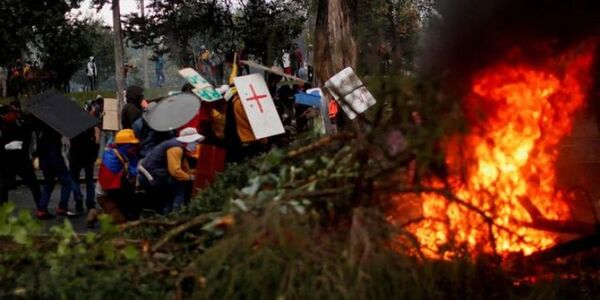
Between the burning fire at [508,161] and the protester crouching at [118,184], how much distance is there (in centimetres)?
494

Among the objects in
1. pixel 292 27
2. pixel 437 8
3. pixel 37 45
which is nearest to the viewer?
pixel 437 8

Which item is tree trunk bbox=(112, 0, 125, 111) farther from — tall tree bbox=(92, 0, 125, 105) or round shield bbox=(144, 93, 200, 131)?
round shield bbox=(144, 93, 200, 131)

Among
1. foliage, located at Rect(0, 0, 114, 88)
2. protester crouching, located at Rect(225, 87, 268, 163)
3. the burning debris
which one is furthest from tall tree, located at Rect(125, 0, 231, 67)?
the burning debris

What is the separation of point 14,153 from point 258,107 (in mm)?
4451

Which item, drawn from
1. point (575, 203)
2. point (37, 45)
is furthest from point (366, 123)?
point (37, 45)

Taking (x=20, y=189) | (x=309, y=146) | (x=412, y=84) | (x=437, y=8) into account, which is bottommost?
(x=20, y=189)

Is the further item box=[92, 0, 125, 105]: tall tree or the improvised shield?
box=[92, 0, 125, 105]: tall tree

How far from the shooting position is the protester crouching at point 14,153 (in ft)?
37.6

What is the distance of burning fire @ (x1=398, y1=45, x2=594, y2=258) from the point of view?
473cm

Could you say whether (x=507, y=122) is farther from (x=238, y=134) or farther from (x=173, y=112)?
(x=173, y=112)

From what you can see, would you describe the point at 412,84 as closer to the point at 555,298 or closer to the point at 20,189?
the point at 555,298

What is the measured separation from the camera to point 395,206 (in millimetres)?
4637

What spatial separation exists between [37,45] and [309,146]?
19.0 m

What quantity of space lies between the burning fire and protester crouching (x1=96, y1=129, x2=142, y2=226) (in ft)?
16.2
